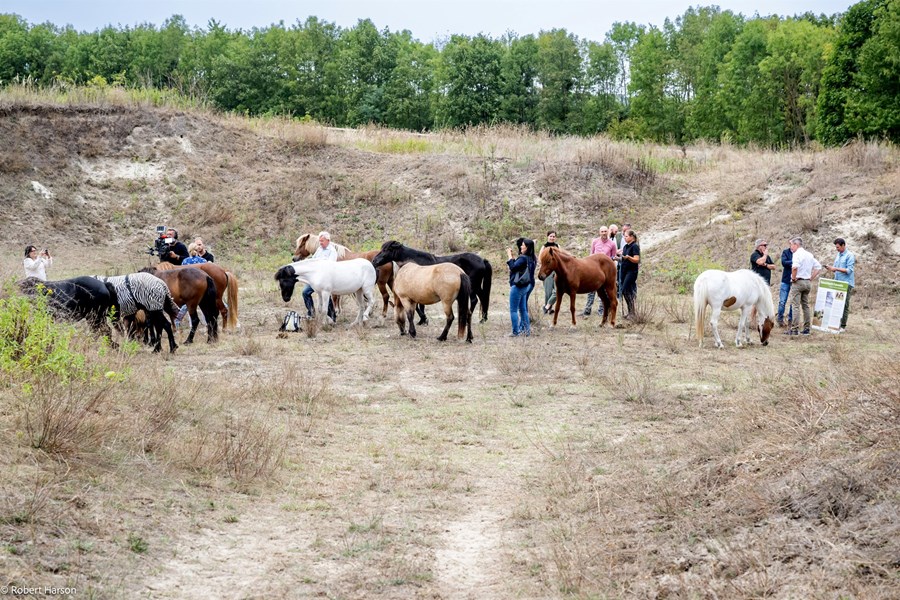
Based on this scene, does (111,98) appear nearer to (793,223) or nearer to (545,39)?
(793,223)

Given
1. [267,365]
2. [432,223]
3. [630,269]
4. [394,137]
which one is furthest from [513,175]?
[267,365]

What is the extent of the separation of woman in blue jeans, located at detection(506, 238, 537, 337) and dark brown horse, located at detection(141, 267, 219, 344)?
5221 mm

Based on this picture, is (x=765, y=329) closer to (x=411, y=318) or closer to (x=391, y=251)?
(x=411, y=318)

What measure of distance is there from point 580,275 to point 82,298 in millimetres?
9076

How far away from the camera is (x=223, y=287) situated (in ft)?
50.8

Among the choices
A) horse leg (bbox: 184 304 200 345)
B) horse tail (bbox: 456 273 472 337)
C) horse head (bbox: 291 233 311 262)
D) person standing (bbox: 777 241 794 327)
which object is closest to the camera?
horse leg (bbox: 184 304 200 345)

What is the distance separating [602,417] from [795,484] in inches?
170

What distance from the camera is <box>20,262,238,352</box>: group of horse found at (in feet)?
39.7

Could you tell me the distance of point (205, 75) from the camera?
204ft

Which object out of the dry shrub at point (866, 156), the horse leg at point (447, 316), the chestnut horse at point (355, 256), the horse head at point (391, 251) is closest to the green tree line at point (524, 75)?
the dry shrub at point (866, 156)

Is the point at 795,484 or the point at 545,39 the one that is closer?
the point at 795,484

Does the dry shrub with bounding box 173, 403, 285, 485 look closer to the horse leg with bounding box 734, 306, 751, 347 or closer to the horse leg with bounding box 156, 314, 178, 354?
the horse leg with bounding box 156, 314, 178, 354

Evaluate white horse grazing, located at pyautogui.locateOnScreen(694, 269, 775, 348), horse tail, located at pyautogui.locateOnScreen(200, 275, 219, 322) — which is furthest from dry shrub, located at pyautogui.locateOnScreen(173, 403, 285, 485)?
white horse grazing, located at pyautogui.locateOnScreen(694, 269, 775, 348)

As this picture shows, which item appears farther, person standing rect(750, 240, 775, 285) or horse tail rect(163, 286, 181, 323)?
person standing rect(750, 240, 775, 285)
